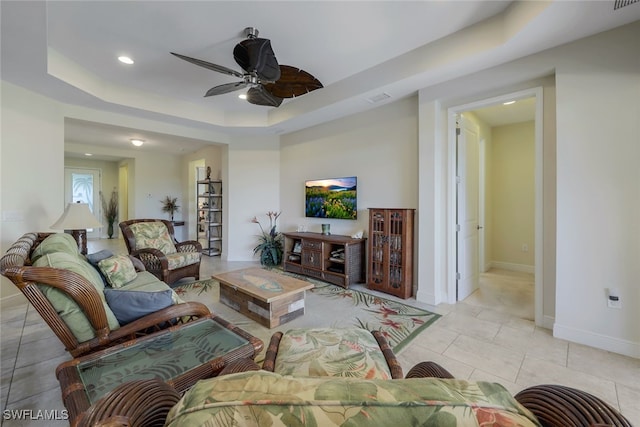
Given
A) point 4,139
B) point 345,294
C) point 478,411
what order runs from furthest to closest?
point 345,294 → point 4,139 → point 478,411

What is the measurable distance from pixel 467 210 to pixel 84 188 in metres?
10.6

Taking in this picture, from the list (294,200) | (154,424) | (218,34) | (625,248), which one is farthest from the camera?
(294,200)

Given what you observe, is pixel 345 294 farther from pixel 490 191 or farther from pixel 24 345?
pixel 490 191

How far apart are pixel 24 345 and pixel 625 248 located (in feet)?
16.9

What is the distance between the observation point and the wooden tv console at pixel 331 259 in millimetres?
3986

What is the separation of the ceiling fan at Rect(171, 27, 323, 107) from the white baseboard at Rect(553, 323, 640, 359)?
3.37m

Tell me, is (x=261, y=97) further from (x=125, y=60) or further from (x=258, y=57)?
(x=125, y=60)

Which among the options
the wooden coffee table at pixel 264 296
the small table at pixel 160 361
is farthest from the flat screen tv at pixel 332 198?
the small table at pixel 160 361

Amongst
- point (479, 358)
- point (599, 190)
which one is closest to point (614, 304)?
point (599, 190)

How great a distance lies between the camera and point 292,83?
120 inches

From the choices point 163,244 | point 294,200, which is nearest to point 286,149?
point 294,200

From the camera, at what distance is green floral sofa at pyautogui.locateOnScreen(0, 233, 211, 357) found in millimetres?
1359

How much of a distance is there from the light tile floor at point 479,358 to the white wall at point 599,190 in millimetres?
272

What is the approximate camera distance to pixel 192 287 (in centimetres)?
394
